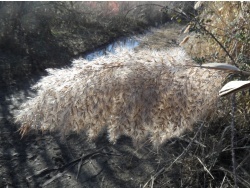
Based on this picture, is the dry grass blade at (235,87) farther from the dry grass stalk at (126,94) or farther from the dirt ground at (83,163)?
the dirt ground at (83,163)

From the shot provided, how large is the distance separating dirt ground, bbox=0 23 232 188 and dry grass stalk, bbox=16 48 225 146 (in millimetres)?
1088

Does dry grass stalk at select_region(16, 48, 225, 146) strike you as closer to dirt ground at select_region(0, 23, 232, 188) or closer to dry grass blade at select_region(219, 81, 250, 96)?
dry grass blade at select_region(219, 81, 250, 96)

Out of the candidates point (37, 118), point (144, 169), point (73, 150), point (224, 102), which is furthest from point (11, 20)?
point (37, 118)

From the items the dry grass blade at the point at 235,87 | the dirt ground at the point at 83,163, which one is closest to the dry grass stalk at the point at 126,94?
the dry grass blade at the point at 235,87

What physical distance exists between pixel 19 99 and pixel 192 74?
317cm

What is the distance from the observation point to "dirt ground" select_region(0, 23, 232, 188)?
2.35 metres

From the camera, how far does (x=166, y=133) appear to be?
1.25 meters

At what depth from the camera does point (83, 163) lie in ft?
8.52

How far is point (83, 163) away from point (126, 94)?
1.70m

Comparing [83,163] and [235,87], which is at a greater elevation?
[235,87]

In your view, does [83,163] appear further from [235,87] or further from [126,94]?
[235,87]

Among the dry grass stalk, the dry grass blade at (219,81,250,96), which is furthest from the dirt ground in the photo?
the dry grass blade at (219,81,250,96)

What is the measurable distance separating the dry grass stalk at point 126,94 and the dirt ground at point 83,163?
1088 millimetres

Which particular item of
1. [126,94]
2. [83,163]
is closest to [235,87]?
[126,94]
